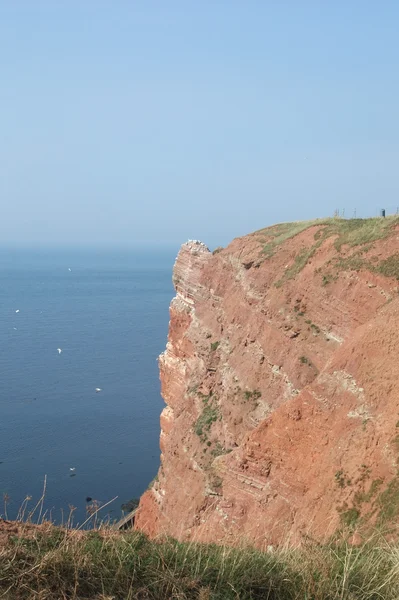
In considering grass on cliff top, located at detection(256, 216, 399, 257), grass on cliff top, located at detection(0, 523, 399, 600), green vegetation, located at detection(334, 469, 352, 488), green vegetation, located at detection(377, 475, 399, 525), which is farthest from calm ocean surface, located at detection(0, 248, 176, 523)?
grass on cliff top, located at detection(256, 216, 399, 257)

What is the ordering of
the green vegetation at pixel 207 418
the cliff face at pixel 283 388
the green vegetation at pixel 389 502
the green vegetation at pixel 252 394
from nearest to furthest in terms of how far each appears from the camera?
the green vegetation at pixel 389 502
the cliff face at pixel 283 388
the green vegetation at pixel 252 394
the green vegetation at pixel 207 418

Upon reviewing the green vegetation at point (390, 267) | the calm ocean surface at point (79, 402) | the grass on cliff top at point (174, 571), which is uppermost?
the green vegetation at point (390, 267)

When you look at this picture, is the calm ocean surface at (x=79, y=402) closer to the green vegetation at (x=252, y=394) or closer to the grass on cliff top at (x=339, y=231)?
the green vegetation at (x=252, y=394)

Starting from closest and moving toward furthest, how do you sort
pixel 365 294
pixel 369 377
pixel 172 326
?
pixel 369 377 < pixel 365 294 < pixel 172 326

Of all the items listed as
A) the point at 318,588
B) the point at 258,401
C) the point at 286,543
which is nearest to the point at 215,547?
the point at 286,543

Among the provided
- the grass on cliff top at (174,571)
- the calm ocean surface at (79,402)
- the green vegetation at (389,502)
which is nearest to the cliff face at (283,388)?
the green vegetation at (389,502)

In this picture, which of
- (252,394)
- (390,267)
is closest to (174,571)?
(390,267)

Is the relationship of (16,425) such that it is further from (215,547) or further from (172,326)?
(215,547)
